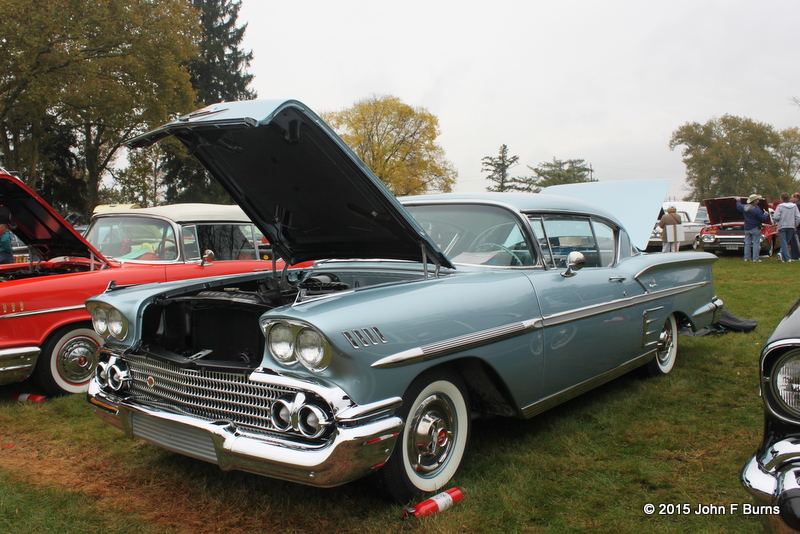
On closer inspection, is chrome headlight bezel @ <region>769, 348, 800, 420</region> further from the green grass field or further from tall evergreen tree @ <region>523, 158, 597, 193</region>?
tall evergreen tree @ <region>523, 158, 597, 193</region>

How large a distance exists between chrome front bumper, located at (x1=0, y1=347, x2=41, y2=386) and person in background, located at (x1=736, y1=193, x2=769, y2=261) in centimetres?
1320

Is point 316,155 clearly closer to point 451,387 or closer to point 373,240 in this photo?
point 373,240

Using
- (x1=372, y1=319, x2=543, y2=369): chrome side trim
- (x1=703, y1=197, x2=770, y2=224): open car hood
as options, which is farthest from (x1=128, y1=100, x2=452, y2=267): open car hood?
(x1=703, y1=197, x2=770, y2=224): open car hood

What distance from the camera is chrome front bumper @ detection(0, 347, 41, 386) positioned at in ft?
12.5

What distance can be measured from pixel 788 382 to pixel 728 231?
15037 mm

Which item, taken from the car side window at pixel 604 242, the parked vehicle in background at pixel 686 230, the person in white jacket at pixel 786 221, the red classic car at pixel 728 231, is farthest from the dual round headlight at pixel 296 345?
the parked vehicle in background at pixel 686 230

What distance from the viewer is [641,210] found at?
637 cm

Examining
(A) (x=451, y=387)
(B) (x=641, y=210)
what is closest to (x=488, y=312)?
(A) (x=451, y=387)

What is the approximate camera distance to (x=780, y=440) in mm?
1757

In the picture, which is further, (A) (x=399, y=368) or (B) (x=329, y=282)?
(B) (x=329, y=282)

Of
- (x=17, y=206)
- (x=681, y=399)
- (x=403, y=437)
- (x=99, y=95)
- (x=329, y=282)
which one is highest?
(x=99, y=95)

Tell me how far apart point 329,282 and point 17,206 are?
119 inches

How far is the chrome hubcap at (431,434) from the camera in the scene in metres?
2.45

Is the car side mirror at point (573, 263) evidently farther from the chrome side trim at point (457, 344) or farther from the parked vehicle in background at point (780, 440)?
the parked vehicle in background at point (780, 440)
